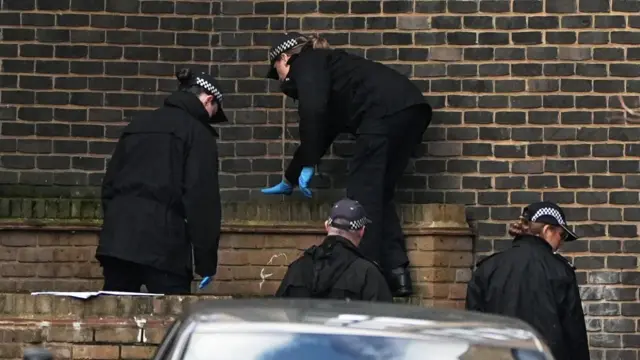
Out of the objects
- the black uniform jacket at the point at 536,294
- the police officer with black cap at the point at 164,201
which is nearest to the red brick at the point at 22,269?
the police officer with black cap at the point at 164,201

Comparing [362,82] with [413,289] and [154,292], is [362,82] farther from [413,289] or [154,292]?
[154,292]

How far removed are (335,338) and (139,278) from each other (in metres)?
3.90

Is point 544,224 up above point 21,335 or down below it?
above

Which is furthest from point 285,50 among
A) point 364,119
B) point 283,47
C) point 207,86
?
point 207,86

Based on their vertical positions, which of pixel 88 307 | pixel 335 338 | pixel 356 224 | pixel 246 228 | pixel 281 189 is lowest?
pixel 88 307

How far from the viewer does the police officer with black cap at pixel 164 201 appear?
7562mm

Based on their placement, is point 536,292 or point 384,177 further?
point 384,177

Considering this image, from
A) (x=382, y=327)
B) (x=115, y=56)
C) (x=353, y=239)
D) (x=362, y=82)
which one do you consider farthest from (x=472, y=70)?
(x=382, y=327)

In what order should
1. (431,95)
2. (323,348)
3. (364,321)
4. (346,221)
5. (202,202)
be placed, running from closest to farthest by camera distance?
(323,348) → (364,321) → (346,221) → (202,202) → (431,95)

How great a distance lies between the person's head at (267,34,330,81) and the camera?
8.67m

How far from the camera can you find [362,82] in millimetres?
8781

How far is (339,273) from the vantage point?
6.49 m

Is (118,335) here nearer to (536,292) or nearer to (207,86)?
(207,86)

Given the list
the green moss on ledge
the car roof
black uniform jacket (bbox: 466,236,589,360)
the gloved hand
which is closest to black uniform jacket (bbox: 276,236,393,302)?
black uniform jacket (bbox: 466,236,589,360)
